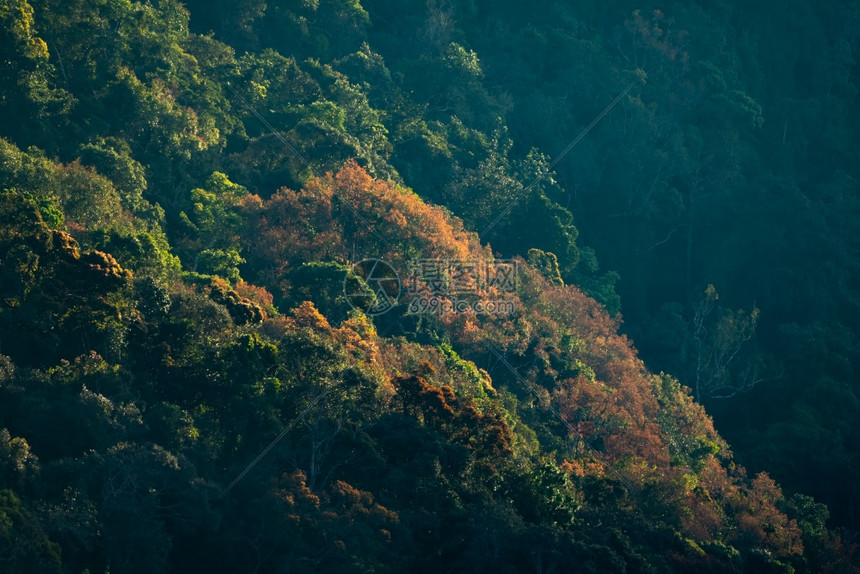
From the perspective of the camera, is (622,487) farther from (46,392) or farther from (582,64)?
(582,64)

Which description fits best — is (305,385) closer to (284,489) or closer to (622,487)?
(284,489)

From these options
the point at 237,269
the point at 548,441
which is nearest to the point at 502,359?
the point at 548,441

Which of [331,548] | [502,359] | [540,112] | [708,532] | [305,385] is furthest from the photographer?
[540,112]

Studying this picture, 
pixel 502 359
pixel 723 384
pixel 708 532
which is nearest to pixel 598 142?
pixel 723 384

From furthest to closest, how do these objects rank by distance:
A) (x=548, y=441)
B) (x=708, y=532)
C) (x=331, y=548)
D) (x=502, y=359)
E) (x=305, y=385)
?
1. (x=502, y=359)
2. (x=548, y=441)
3. (x=708, y=532)
4. (x=305, y=385)
5. (x=331, y=548)

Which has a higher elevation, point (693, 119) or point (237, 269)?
point (693, 119)

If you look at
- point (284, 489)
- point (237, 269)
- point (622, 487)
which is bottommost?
point (237, 269)

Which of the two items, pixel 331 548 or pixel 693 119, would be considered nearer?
pixel 331 548
